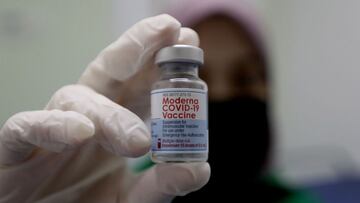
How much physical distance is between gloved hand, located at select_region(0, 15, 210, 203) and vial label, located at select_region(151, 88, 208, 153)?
1.4 inches

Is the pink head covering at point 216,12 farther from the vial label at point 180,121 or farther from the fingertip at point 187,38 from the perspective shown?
the vial label at point 180,121

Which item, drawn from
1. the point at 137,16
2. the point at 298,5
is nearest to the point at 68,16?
the point at 137,16

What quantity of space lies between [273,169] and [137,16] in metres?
0.71

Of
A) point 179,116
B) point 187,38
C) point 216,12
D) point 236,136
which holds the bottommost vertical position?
point 236,136

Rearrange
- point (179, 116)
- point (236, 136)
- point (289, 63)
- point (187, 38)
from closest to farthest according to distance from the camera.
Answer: point (179, 116)
point (187, 38)
point (236, 136)
point (289, 63)

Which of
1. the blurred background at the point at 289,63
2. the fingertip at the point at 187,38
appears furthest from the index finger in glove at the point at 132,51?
the blurred background at the point at 289,63

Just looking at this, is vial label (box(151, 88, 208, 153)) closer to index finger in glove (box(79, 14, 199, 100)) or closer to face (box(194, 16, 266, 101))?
index finger in glove (box(79, 14, 199, 100))

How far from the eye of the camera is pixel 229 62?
1.24 metres

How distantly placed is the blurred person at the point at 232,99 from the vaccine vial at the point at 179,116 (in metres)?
0.66

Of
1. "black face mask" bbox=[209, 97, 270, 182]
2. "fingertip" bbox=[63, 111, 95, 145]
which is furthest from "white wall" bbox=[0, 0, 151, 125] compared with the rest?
"fingertip" bbox=[63, 111, 95, 145]

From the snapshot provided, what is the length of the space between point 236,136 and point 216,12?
15.0 inches

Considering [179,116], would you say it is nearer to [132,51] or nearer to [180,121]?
[180,121]

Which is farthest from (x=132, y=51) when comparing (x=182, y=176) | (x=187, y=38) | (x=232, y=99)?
(x=232, y=99)

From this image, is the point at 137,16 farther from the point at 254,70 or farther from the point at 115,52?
the point at 115,52
